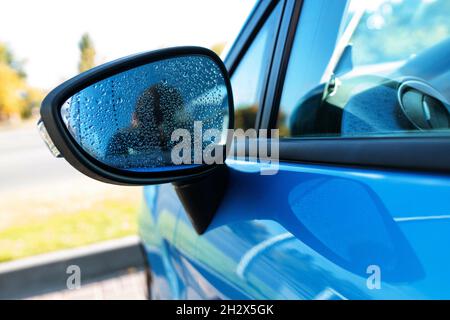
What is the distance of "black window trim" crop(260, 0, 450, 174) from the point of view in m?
0.83

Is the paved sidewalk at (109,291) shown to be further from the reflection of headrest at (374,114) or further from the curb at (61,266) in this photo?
the reflection of headrest at (374,114)

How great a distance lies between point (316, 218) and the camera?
3.26ft

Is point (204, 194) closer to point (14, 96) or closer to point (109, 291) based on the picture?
point (109, 291)

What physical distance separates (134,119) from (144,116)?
26 millimetres

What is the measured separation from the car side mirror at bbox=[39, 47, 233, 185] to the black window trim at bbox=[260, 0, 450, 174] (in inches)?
10.9

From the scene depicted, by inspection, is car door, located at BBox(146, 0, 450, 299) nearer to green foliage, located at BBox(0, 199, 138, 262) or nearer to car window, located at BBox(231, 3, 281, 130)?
car window, located at BBox(231, 3, 281, 130)

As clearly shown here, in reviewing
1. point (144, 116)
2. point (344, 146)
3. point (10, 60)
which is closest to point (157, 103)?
point (144, 116)

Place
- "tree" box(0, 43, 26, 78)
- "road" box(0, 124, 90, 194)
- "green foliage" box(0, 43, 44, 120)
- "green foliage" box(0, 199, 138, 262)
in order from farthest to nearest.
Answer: "tree" box(0, 43, 26, 78) → "green foliage" box(0, 43, 44, 120) → "road" box(0, 124, 90, 194) → "green foliage" box(0, 199, 138, 262)

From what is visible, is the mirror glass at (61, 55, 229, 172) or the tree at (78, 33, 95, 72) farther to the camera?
the tree at (78, 33, 95, 72)

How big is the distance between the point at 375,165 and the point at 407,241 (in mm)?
192

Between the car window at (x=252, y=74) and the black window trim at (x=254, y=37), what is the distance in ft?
0.04

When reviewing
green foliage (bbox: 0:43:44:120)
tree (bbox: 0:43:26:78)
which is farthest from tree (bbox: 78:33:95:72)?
tree (bbox: 0:43:26:78)

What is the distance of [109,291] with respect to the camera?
3.90 m
